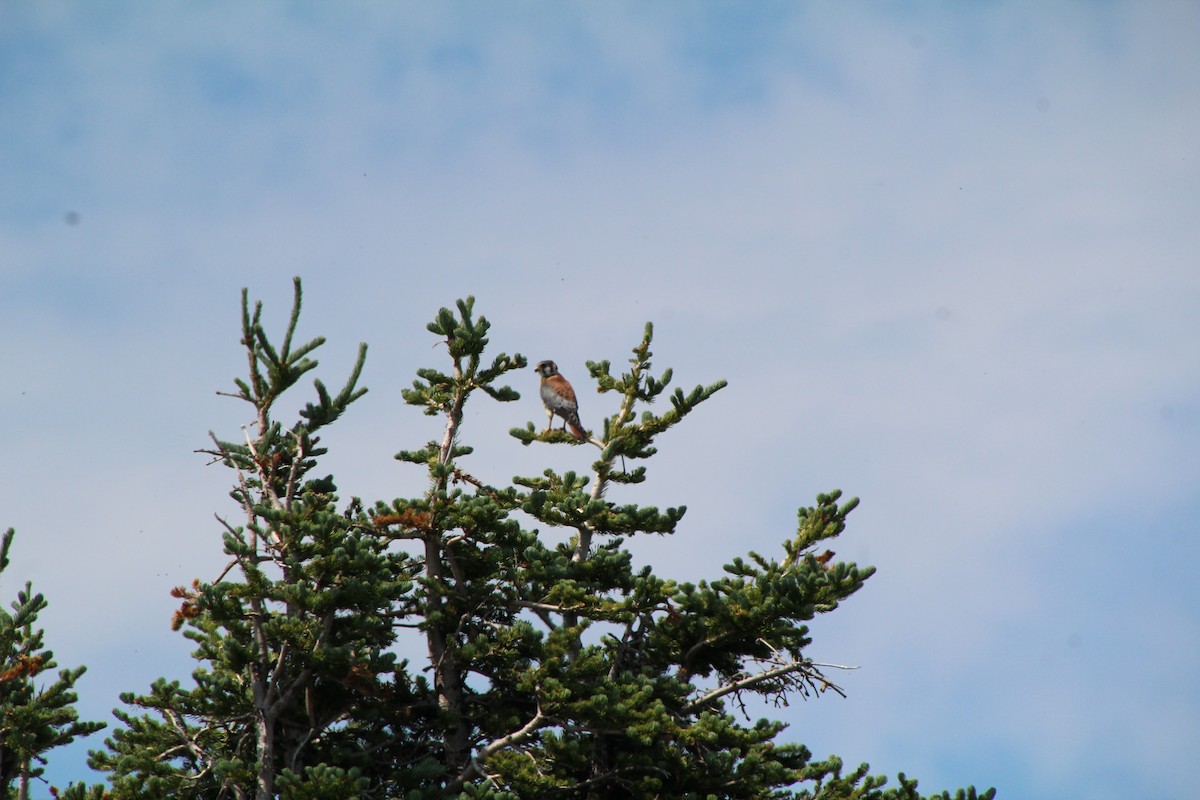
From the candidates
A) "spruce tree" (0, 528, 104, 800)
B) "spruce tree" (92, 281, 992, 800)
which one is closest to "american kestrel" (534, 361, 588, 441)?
"spruce tree" (92, 281, 992, 800)

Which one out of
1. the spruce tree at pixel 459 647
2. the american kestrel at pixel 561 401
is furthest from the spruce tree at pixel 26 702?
the american kestrel at pixel 561 401

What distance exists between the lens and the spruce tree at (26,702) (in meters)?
15.1

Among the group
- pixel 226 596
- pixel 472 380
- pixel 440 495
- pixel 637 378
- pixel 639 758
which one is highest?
pixel 637 378

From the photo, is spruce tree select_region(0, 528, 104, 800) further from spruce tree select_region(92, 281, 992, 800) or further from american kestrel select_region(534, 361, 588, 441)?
american kestrel select_region(534, 361, 588, 441)

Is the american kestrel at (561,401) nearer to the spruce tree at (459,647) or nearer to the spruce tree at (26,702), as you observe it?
the spruce tree at (459,647)

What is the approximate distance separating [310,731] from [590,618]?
3.60 metres

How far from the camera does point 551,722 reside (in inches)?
599

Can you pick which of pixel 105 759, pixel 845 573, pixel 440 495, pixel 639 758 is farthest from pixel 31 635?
pixel 845 573

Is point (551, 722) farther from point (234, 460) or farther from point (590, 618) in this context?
point (234, 460)

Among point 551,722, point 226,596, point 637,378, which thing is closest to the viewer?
point 226,596

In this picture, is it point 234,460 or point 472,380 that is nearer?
point 234,460

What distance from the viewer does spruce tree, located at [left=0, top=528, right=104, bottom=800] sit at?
49.5ft

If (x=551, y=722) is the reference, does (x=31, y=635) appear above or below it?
above

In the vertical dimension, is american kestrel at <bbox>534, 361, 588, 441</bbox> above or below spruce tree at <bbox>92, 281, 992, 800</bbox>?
above
